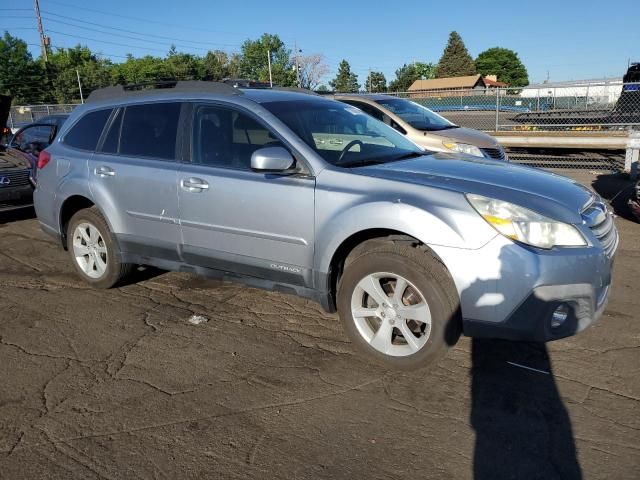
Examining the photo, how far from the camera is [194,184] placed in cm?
423

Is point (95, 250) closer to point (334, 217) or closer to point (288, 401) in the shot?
point (334, 217)

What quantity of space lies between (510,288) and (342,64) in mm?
99473

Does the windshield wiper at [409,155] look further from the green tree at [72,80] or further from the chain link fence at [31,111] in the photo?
the green tree at [72,80]

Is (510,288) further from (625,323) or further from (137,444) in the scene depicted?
(137,444)

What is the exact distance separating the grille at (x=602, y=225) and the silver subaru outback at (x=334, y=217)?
0.02 m

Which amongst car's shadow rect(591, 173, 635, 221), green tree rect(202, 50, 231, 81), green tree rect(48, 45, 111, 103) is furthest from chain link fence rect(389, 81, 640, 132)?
green tree rect(202, 50, 231, 81)

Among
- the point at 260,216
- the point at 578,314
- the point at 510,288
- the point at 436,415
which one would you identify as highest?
the point at 260,216

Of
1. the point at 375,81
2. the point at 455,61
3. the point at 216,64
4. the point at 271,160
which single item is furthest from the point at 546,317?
the point at 455,61

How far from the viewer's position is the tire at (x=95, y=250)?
5.00 metres

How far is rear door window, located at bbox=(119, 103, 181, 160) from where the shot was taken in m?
4.54

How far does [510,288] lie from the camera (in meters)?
3.04

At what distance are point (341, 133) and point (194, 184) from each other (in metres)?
1.23

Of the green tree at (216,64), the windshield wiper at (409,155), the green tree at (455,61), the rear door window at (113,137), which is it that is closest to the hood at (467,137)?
the windshield wiper at (409,155)

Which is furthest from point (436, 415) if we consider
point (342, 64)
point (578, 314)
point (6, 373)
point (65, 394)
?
point (342, 64)
